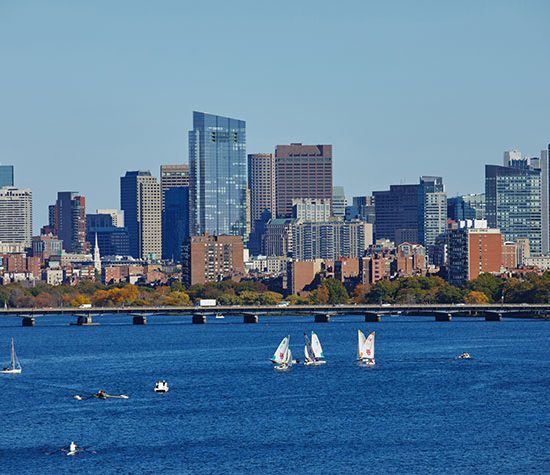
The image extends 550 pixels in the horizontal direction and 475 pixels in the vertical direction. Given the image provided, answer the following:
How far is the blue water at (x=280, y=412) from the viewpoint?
80375 mm

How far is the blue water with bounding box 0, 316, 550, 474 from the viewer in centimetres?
8038

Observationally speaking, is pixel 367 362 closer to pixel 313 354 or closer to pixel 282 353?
pixel 313 354

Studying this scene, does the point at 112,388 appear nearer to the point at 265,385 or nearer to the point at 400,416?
the point at 265,385

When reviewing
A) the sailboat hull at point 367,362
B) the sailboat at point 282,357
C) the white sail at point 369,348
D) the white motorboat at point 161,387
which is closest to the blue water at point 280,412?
the white motorboat at point 161,387

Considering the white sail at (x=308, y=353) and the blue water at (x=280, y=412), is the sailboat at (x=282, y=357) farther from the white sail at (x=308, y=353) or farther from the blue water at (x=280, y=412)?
the white sail at (x=308, y=353)

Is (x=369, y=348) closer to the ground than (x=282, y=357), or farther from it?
farther from it

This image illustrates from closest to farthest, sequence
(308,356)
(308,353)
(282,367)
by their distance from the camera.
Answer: (282,367) → (308,356) → (308,353)

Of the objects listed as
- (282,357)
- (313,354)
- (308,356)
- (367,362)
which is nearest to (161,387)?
(282,357)

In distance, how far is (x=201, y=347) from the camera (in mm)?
155875

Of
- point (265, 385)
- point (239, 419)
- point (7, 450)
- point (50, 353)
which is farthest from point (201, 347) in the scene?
point (7, 450)

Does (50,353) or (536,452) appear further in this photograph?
(50,353)

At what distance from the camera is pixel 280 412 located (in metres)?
97.2

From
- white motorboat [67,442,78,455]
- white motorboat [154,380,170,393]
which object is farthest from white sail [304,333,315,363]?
white motorboat [67,442,78,455]

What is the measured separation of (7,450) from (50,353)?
6590 cm
